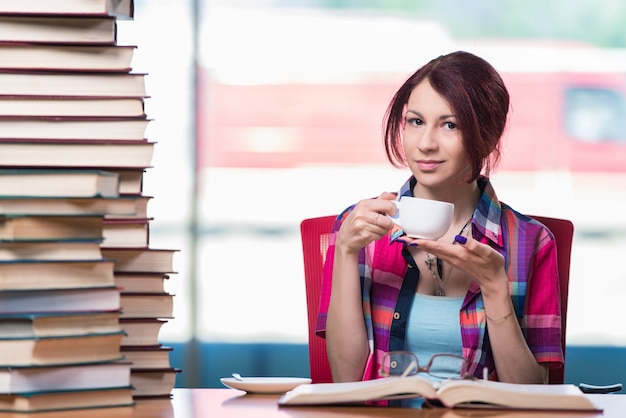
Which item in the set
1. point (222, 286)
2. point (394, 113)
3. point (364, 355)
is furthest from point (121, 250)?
point (222, 286)

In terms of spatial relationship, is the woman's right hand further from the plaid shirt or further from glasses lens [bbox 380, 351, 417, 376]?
glasses lens [bbox 380, 351, 417, 376]

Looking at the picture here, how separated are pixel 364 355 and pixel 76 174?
79 centimetres

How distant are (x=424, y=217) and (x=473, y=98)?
0.36 m

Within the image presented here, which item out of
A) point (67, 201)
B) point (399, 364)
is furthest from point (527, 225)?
point (67, 201)

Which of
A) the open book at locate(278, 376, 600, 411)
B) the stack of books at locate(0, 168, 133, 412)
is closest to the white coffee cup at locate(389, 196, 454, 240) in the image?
the open book at locate(278, 376, 600, 411)

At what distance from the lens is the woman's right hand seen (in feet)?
5.70

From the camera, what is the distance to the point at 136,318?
144 centimetres

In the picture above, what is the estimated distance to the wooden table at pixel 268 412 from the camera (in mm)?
→ 1322

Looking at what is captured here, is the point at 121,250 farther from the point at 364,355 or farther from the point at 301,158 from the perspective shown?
the point at 301,158

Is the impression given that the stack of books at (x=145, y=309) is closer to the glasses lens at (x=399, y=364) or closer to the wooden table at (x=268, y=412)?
the wooden table at (x=268, y=412)

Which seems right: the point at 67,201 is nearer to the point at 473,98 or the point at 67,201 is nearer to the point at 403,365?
the point at 403,365

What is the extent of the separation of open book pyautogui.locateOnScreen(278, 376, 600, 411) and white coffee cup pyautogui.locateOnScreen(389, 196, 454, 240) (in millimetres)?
357

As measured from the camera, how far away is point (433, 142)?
1863mm

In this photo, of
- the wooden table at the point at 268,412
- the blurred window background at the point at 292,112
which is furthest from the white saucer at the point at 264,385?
the blurred window background at the point at 292,112
